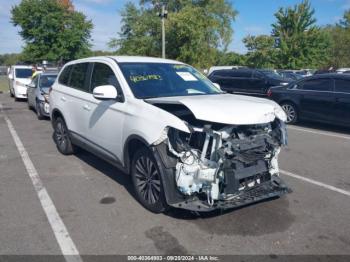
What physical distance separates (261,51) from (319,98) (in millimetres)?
36981

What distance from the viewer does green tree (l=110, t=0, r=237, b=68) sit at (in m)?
33.8

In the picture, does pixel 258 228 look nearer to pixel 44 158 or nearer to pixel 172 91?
pixel 172 91

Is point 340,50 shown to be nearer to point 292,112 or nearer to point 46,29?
point 46,29

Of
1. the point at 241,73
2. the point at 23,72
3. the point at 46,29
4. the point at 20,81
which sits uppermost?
the point at 46,29

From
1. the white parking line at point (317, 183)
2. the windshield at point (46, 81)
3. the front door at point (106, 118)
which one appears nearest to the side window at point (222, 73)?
the windshield at point (46, 81)

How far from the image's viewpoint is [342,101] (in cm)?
959

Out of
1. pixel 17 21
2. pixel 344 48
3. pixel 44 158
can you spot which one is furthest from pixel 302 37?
pixel 44 158

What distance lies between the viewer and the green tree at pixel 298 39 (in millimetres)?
43312

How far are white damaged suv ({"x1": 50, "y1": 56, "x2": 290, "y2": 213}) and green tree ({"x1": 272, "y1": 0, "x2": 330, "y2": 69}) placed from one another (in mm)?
41224

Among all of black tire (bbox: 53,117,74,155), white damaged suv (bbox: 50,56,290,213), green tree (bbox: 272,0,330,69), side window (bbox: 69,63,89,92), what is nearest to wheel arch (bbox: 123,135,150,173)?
white damaged suv (bbox: 50,56,290,213)

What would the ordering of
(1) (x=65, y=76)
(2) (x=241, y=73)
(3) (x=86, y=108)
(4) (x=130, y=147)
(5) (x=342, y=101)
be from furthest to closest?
(2) (x=241, y=73)
(5) (x=342, y=101)
(1) (x=65, y=76)
(3) (x=86, y=108)
(4) (x=130, y=147)

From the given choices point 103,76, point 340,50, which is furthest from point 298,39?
point 103,76

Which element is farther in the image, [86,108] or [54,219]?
[86,108]

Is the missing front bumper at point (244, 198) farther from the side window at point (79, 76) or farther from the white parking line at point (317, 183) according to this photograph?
the side window at point (79, 76)
